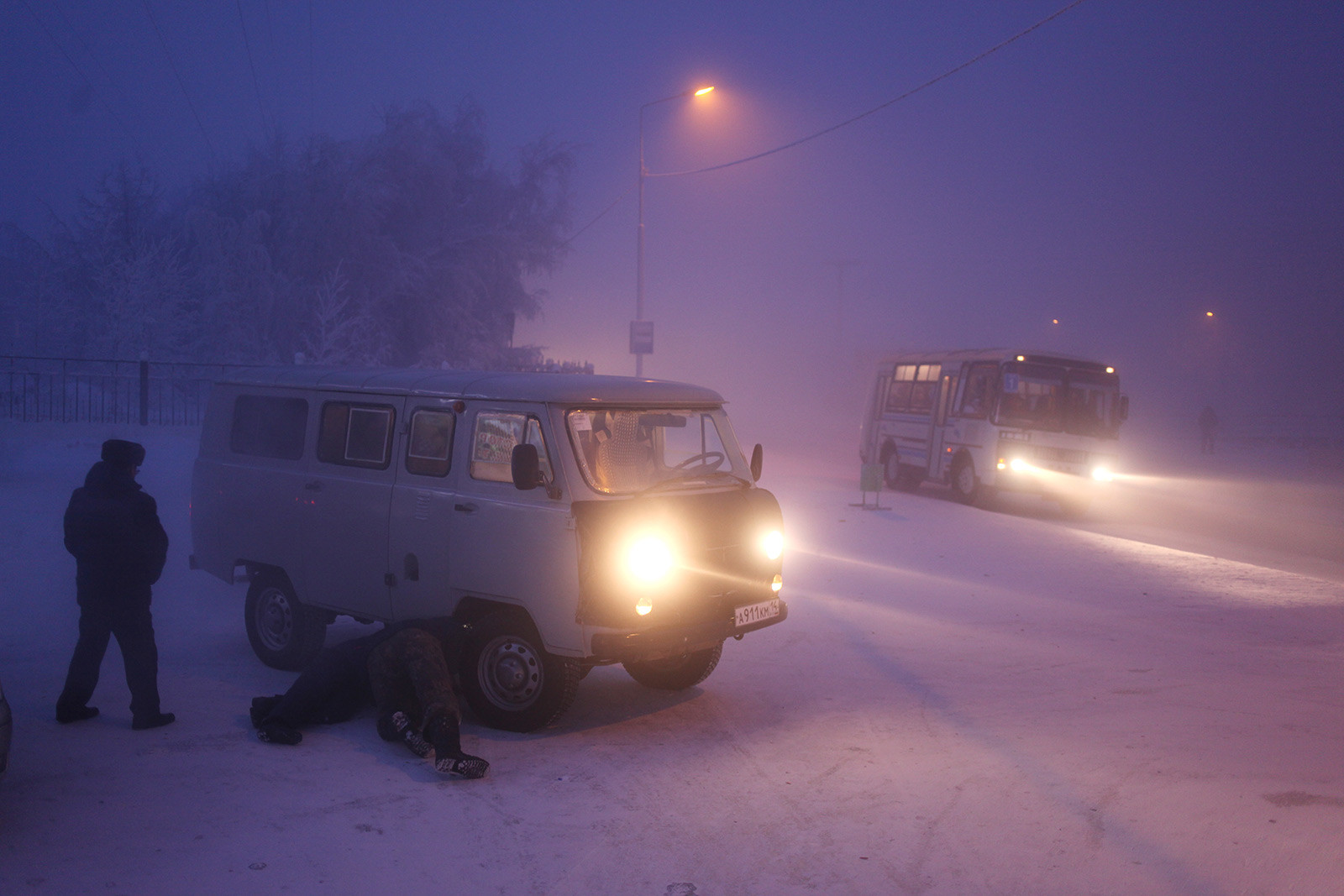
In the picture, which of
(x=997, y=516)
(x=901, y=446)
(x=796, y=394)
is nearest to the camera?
(x=997, y=516)

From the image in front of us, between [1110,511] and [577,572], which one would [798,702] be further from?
[1110,511]

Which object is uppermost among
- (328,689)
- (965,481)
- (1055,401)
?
(1055,401)

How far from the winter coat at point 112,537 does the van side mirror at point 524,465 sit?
7.55 feet

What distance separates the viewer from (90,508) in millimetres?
6160

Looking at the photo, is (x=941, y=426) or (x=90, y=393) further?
(x=90, y=393)

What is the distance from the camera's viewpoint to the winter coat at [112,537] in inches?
242

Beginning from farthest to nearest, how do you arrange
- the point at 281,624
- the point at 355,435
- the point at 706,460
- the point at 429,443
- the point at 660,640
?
the point at 281,624 < the point at 355,435 < the point at 706,460 < the point at 429,443 < the point at 660,640

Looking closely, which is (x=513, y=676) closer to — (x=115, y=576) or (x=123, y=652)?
(x=123, y=652)

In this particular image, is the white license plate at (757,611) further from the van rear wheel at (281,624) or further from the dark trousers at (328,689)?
the van rear wheel at (281,624)

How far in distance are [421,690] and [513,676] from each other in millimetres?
703

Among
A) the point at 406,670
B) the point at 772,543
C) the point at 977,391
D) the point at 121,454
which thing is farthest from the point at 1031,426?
the point at 121,454

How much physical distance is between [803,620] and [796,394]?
82.5m

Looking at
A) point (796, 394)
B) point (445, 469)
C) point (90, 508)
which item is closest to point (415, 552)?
point (445, 469)

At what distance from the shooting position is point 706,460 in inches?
289
